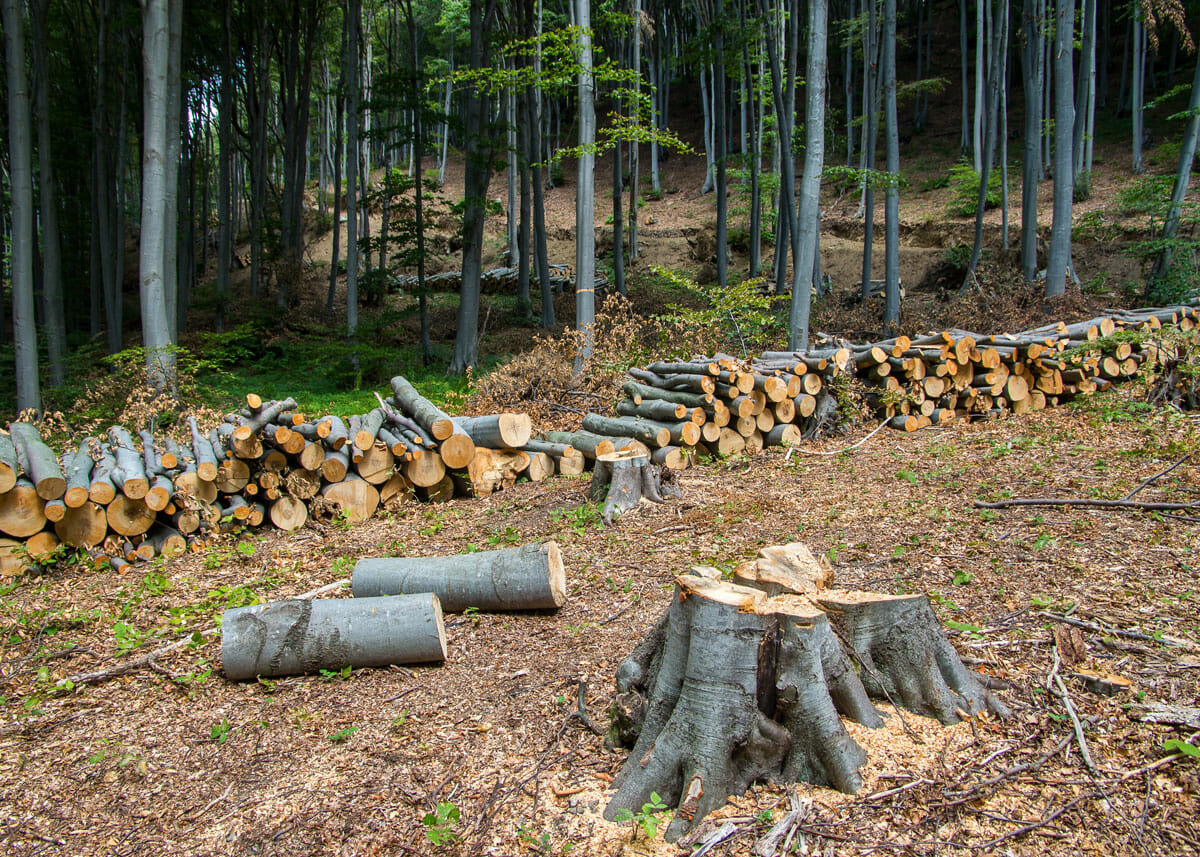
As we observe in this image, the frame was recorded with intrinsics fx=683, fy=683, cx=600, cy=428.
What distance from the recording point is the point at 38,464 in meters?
5.29

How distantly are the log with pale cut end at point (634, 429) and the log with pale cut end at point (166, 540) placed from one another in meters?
4.01

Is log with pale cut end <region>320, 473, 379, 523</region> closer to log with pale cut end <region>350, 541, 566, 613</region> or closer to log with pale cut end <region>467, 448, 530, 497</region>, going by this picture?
log with pale cut end <region>467, 448, 530, 497</region>

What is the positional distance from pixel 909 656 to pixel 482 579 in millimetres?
2405

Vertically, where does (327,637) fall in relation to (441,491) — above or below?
below

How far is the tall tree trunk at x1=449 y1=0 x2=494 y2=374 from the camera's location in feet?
42.7

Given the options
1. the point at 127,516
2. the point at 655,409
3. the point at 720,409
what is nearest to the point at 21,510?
the point at 127,516

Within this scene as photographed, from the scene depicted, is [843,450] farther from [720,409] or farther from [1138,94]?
[1138,94]

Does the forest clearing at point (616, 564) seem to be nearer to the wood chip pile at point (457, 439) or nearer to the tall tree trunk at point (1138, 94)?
the wood chip pile at point (457, 439)

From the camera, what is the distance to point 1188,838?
199 cm

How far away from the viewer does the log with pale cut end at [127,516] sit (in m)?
5.44

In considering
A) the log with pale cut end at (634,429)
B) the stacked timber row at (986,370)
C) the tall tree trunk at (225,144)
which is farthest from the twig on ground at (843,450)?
the tall tree trunk at (225,144)

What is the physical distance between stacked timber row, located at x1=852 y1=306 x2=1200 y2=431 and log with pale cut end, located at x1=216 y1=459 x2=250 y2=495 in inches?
253

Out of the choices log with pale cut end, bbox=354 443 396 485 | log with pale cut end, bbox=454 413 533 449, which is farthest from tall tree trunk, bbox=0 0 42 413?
log with pale cut end, bbox=454 413 533 449

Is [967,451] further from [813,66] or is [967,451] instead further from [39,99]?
[39,99]
